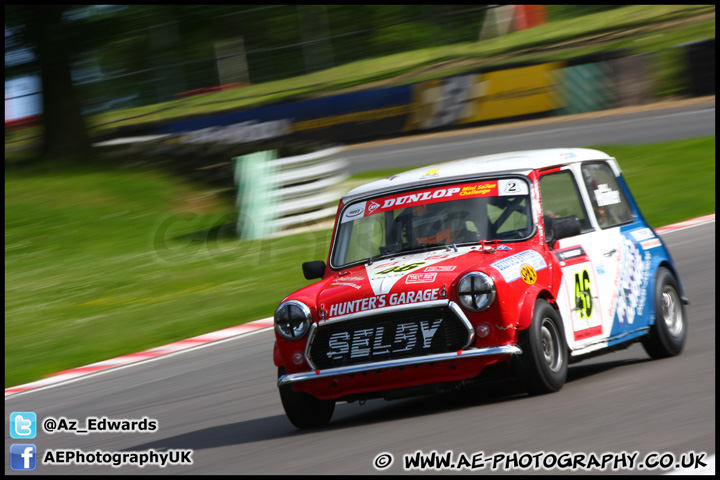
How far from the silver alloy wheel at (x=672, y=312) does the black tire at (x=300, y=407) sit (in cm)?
283

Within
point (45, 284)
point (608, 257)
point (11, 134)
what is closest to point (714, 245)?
point (608, 257)

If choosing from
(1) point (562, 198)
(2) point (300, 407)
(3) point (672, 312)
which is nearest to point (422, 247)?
(1) point (562, 198)

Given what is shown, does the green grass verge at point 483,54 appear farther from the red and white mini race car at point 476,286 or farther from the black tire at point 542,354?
the black tire at point 542,354

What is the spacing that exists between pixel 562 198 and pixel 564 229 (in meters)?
0.70

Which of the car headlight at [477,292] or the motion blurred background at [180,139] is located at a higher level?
the car headlight at [477,292]

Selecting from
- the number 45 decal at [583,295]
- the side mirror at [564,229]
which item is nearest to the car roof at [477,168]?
the side mirror at [564,229]

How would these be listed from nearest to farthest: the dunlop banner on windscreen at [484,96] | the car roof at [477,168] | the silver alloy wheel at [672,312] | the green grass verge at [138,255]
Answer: the car roof at [477,168] < the silver alloy wheel at [672,312] < the green grass verge at [138,255] < the dunlop banner on windscreen at [484,96]

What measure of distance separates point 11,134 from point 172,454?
24.4 meters

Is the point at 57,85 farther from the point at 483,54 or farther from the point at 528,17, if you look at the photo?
the point at 528,17

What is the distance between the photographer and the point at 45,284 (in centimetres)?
1597

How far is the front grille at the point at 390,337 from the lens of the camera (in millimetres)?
6312

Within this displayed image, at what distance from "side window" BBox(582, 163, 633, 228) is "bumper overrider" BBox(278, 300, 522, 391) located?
1.90 meters

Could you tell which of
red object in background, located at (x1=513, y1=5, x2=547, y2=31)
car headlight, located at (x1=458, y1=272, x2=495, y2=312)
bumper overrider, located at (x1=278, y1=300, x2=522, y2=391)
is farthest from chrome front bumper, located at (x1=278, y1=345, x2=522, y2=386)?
red object in background, located at (x1=513, y1=5, x2=547, y2=31)

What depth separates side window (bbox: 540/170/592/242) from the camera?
7.37 m
